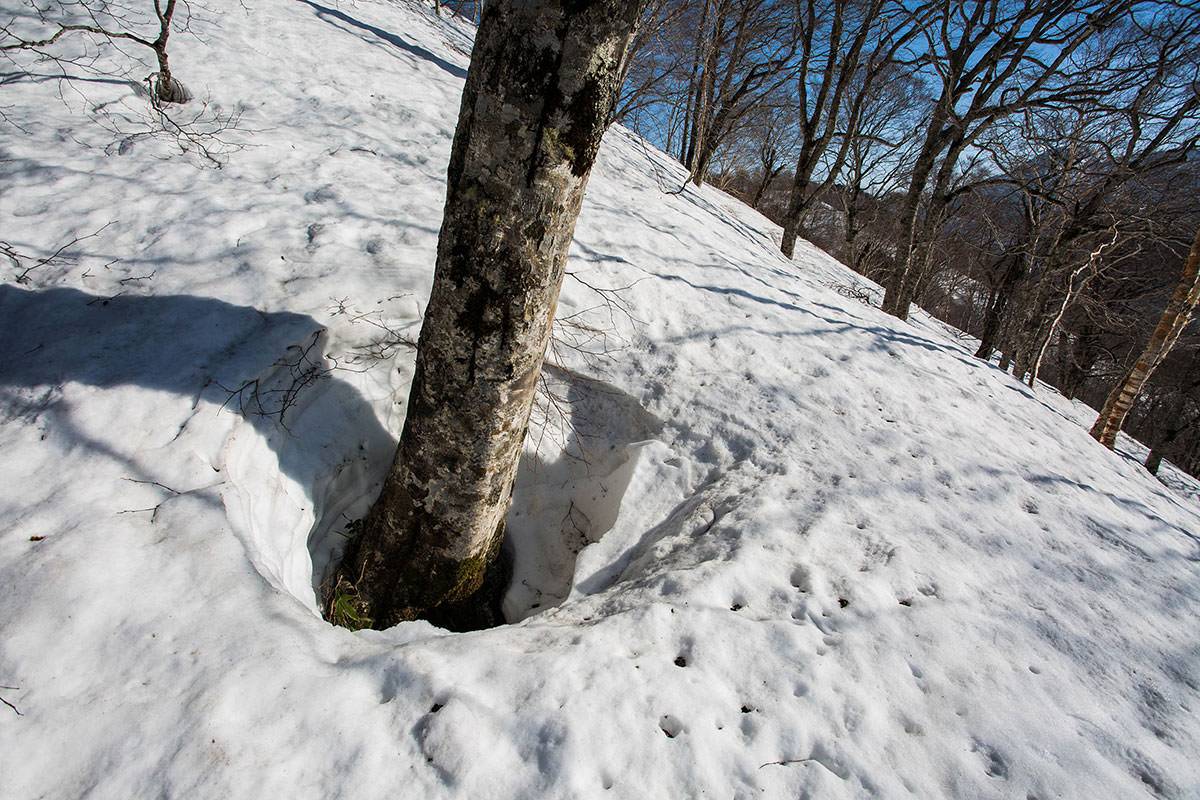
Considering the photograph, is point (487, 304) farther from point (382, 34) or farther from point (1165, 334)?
point (382, 34)

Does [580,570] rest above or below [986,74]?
below

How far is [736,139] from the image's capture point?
1792 centimetres

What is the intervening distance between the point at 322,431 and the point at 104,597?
1.18m

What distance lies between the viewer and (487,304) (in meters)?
1.82

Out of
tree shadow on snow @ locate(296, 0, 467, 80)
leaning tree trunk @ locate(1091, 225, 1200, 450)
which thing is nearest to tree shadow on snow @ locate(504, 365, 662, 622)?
leaning tree trunk @ locate(1091, 225, 1200, 450)

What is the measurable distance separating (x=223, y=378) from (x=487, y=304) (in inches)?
58.6

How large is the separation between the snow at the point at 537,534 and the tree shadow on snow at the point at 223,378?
0.02 metres

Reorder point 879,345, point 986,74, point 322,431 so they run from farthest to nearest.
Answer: point 986,74 → point 879,345 → point 322,431

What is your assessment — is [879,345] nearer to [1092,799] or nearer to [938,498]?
[938,498]

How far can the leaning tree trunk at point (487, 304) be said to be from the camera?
4.91 ft

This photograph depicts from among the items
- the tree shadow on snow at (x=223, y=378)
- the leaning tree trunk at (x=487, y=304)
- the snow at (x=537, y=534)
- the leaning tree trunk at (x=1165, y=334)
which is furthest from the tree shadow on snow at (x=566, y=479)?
the leaning tree trunk at (x=1165, y=334)

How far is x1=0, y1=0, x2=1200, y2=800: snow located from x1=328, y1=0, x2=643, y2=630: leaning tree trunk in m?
0.39

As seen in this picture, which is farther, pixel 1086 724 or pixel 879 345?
Answer: pixel 879 345

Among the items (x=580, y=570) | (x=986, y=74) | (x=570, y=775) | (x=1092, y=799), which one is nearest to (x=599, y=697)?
(x=570, y=775)
